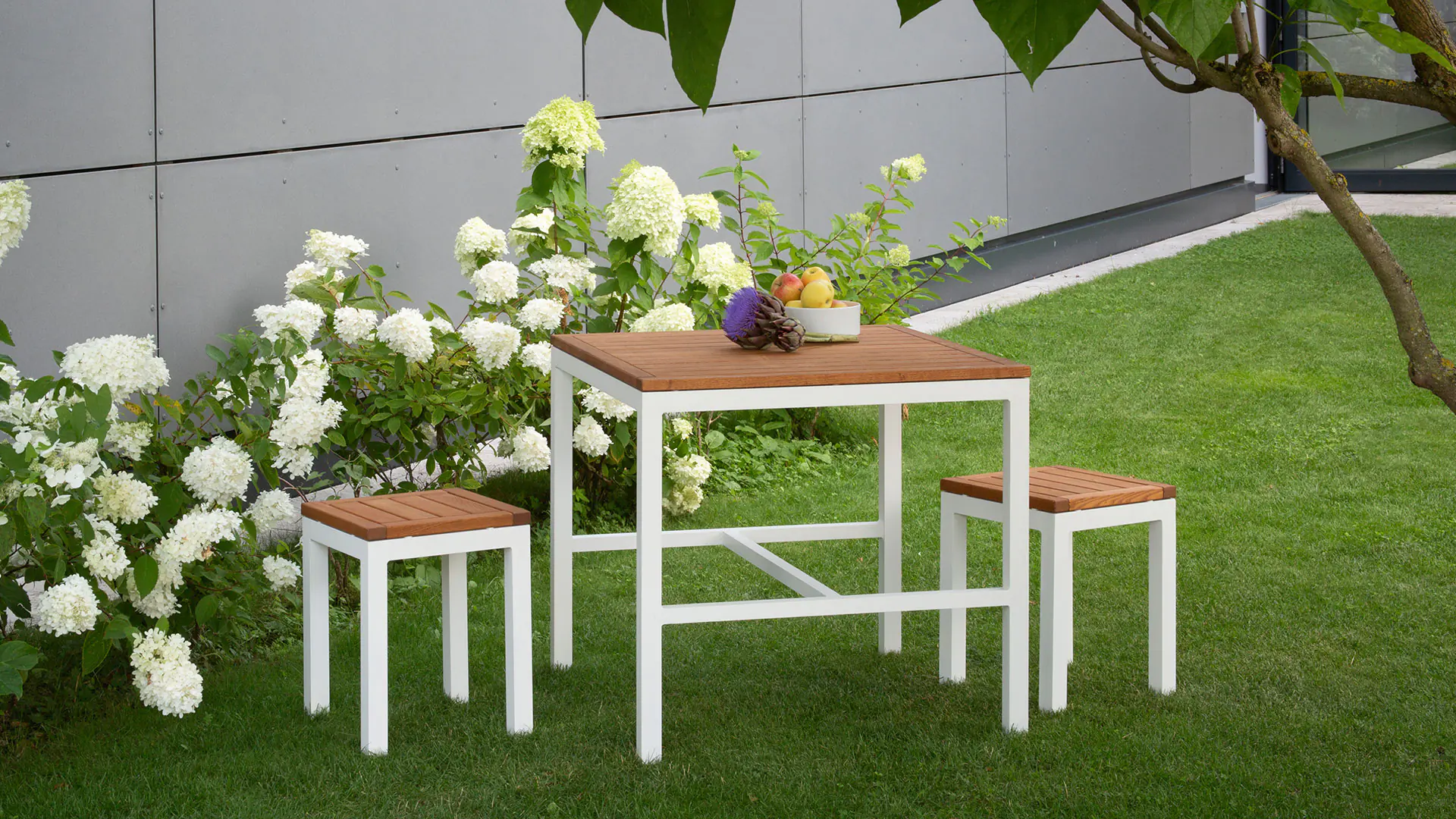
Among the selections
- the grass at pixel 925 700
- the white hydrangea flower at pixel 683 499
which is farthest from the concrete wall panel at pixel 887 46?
the white hydrangea flower at pixel 683 499

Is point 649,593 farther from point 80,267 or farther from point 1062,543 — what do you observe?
point 80,267

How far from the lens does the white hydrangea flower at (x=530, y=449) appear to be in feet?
12.3

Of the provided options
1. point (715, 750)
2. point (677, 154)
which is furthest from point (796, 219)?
point (715, 750)

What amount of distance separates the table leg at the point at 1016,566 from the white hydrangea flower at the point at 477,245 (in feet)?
6.10

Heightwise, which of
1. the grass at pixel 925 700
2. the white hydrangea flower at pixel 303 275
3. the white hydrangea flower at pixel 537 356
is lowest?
the grass at pixel 925 700

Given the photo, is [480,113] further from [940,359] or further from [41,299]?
[940,359]

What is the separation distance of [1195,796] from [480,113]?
11.2 feet

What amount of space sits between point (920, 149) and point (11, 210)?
19.1 feet

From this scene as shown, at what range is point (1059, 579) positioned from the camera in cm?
280

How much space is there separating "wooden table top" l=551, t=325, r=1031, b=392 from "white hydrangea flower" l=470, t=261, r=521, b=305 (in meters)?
0.77

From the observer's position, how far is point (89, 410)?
2385 mm

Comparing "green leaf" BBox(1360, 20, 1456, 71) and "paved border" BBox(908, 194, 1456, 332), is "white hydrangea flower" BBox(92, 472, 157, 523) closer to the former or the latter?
"green leaf" BBox(1360, 20, 1456, 71)

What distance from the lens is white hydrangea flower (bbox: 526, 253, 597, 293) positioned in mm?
4000

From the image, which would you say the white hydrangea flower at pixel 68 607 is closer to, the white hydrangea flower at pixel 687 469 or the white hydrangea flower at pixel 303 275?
the white hydrangea flower at pixel 303 275
